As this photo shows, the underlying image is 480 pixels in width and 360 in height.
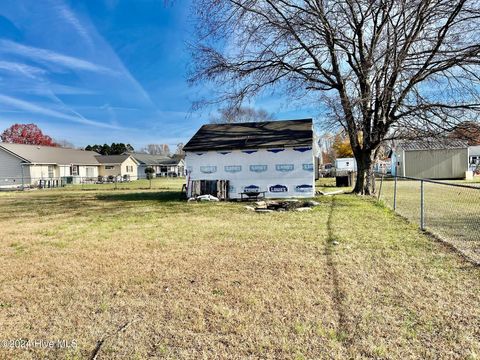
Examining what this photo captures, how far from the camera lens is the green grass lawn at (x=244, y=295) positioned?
2861mm

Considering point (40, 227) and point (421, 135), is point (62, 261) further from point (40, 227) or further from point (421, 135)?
point (421, 135)

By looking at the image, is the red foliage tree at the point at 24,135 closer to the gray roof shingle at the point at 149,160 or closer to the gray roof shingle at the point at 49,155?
the gray roof shingle at the point at 149,160

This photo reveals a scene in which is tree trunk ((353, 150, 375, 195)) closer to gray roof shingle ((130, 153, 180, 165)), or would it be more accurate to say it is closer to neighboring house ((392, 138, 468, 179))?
neighboring house ((392, 138, 468, 179))

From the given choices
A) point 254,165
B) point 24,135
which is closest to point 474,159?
point 254,165

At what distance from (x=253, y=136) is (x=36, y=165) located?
1155 inches

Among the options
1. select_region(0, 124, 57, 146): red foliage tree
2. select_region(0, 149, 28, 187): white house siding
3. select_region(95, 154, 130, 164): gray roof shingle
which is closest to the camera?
select_region(0, 149, 28, 187): white house siding

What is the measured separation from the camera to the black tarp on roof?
16.0 metres

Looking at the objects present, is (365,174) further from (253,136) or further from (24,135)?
(24,135)

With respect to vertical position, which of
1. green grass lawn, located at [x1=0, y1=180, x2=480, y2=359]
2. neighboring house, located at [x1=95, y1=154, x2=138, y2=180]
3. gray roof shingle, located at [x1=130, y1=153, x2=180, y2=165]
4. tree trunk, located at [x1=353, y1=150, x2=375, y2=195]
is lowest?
green grass lawn, located at [x1=0, y1=180, x2=480, y2=359]

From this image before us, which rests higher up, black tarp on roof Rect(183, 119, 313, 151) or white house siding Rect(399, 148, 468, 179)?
black tarp on roof Rect(183, 119, 313, 151)

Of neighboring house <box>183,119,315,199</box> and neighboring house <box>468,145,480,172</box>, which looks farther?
neighboring house <box>468,145,480,172</box>

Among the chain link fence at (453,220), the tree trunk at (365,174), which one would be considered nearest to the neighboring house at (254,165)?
the tree trunk at (365,174)

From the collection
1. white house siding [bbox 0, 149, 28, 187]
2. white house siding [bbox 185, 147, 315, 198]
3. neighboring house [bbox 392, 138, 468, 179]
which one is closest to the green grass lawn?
white house siding [bbox 185, 147, 315, 198]

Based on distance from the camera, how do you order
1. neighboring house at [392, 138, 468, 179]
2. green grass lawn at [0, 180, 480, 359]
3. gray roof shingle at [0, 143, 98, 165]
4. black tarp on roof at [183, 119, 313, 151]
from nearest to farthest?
green grass lawn at [0, 180, 480, 359] < black tarp on roof at [183, 119, 313, 151] < neighboring house at [392, 138, 468, 179] < gray roof shingle at [0, 143, 98, 165]
